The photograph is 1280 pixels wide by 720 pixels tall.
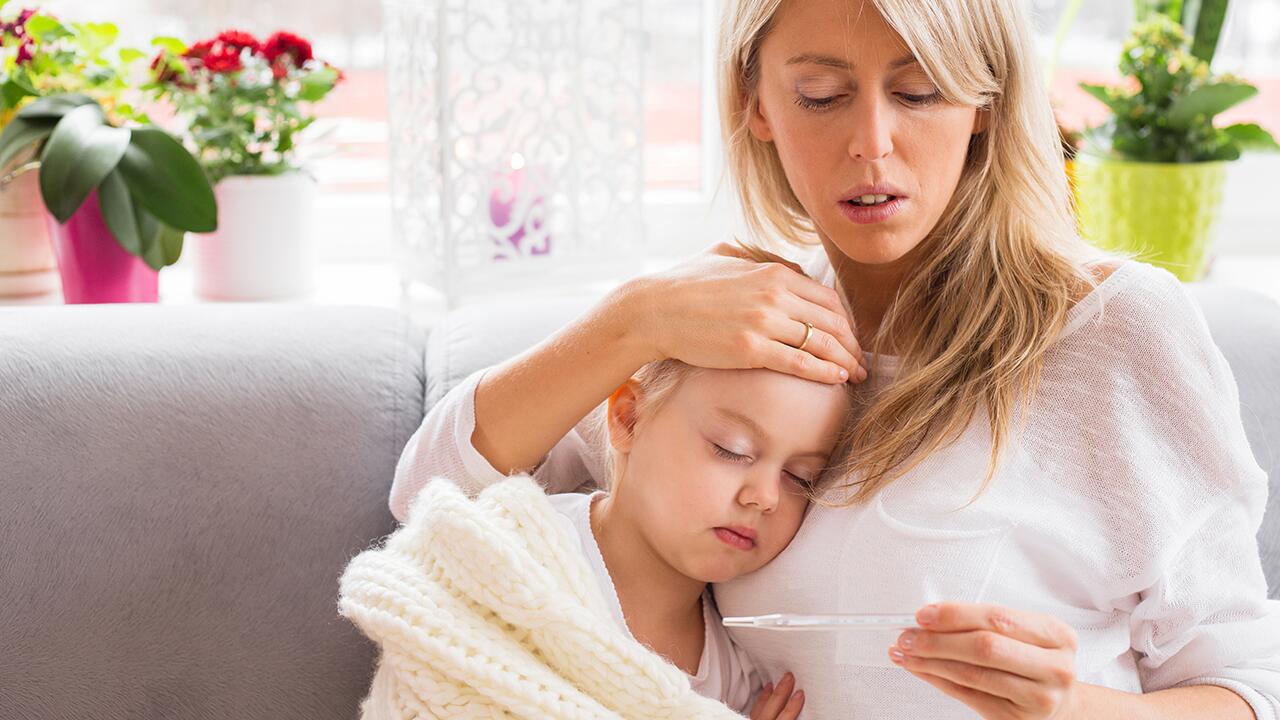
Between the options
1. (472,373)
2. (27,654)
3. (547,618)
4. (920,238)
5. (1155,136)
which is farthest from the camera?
(1155,136)

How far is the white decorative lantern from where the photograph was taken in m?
2.14

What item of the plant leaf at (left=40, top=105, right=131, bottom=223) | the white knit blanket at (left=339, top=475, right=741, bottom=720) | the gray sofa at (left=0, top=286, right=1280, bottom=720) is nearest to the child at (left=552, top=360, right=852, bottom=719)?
the white knit blanket at (left=339, top=475, right=741, bottom=720)

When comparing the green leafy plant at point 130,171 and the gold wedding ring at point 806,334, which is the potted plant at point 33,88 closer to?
the green leafy plant at point 130,171

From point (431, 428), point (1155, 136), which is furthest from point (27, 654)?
point (1155, 136)

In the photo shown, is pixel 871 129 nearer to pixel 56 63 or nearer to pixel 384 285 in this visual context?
pixel 384 285

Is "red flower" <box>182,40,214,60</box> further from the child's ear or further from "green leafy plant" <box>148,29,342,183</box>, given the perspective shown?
the child's ear

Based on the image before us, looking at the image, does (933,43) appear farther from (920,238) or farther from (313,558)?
(313,558)

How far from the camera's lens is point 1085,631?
1218 mm

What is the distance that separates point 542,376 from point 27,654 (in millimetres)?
675

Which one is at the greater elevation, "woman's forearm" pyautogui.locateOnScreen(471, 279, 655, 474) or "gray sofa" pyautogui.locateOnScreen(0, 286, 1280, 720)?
"woman's forearm" pyautogui.locateOnScreen(471, 279, 655, 474)

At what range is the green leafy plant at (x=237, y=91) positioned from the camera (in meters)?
2.13

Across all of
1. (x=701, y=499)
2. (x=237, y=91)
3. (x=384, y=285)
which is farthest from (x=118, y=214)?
(x=701, y=499)

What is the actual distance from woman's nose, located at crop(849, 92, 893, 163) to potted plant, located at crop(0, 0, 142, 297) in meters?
1.41

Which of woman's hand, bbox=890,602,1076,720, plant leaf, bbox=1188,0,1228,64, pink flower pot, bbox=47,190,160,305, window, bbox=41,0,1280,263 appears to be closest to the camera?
woman's hand, bbox=890,602,1076,720
